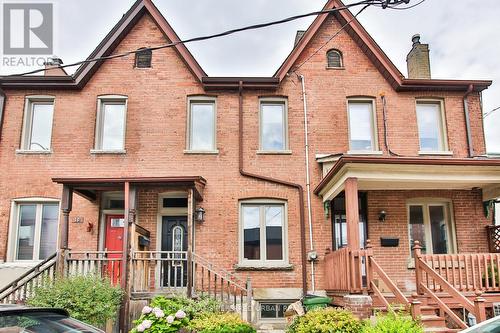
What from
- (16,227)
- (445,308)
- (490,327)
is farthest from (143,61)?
(490,327)

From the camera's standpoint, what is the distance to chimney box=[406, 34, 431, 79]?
1391 centimetres

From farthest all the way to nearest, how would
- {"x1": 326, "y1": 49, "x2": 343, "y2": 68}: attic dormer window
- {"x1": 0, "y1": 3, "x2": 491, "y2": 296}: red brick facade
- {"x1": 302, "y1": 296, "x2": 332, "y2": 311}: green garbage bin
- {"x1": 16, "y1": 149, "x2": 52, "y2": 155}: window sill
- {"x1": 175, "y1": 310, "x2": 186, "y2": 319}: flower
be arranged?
1. {"x1": 326, "y1": 49, "x2": 343, "y2": 68}: attic dormer window
2. {"x1": 16, "y1": 149, "x2": 52, "y2": 155}: window sill
3. {"x1": 0, "y1": 3, "x2": 491, "y2": 296}: red brick facade
4. {"x1": 302, "y1": 296, "x2": 332, "y2": 311}: green garbage bin
5. {"x1": 175, "y1": 310, "x2": 186, "y2": 319}: flower

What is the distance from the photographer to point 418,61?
1405 cm

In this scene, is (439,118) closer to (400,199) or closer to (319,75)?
(400,199)

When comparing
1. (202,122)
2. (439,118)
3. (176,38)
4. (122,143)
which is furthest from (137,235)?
(439,118)

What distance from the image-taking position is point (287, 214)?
12086mm

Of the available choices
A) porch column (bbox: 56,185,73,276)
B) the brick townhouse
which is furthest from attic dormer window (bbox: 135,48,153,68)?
porch column (bbox: 56,185,73,276)

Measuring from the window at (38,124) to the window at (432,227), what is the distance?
34.3ft

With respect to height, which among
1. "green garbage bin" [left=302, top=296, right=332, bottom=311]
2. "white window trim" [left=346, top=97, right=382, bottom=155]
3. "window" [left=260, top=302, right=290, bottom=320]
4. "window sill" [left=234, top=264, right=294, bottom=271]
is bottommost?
"window" [left=260, top=302, right=290, bottom=320]

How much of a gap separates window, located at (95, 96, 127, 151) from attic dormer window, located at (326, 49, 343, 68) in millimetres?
6174

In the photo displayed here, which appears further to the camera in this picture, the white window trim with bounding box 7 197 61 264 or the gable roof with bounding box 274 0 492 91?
the gable roof with bounding box 274 0 492 91

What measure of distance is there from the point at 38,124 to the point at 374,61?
33.1 feet

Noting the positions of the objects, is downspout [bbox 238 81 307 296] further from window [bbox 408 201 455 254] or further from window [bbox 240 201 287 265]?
window [bbox 408 201 455 254]

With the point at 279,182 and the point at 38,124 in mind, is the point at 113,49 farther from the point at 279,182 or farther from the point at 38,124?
the point at 279,182
